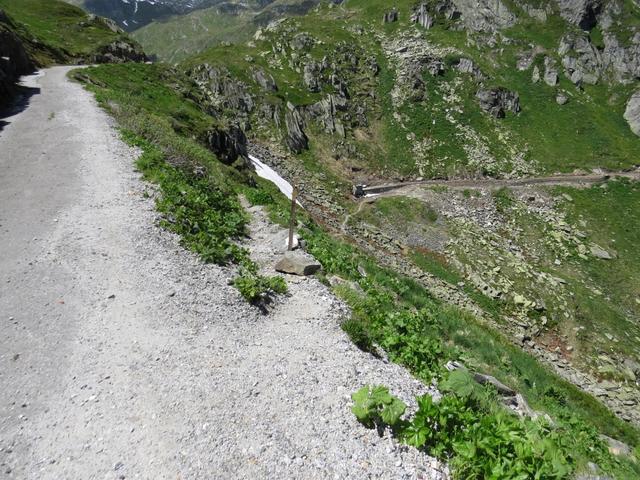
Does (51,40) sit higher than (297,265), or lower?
higher

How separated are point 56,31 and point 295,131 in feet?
173

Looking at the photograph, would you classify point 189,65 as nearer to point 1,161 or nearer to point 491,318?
point 1,161

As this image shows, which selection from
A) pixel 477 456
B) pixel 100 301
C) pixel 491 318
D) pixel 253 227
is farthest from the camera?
pixel 491 318

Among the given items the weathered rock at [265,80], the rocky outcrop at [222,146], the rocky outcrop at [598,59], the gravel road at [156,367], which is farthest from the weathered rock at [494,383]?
the rocky outcrop at [598,59]

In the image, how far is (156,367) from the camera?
7.60 meters

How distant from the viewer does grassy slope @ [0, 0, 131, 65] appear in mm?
53378

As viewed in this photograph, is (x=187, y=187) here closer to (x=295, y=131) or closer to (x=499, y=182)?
(x=295, y=131)

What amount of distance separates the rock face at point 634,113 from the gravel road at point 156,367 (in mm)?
101426

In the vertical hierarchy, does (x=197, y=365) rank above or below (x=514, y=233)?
above

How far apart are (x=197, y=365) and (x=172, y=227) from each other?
22.8ft

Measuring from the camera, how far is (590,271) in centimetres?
4419

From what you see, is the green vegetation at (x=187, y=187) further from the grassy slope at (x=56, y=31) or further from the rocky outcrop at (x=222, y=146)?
the grassy slope at (x=56, y=31)

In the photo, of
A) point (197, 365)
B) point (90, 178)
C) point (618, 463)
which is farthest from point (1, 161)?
point (618, 463)

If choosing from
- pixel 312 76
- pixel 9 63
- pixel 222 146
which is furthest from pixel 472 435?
pixel 312 76
